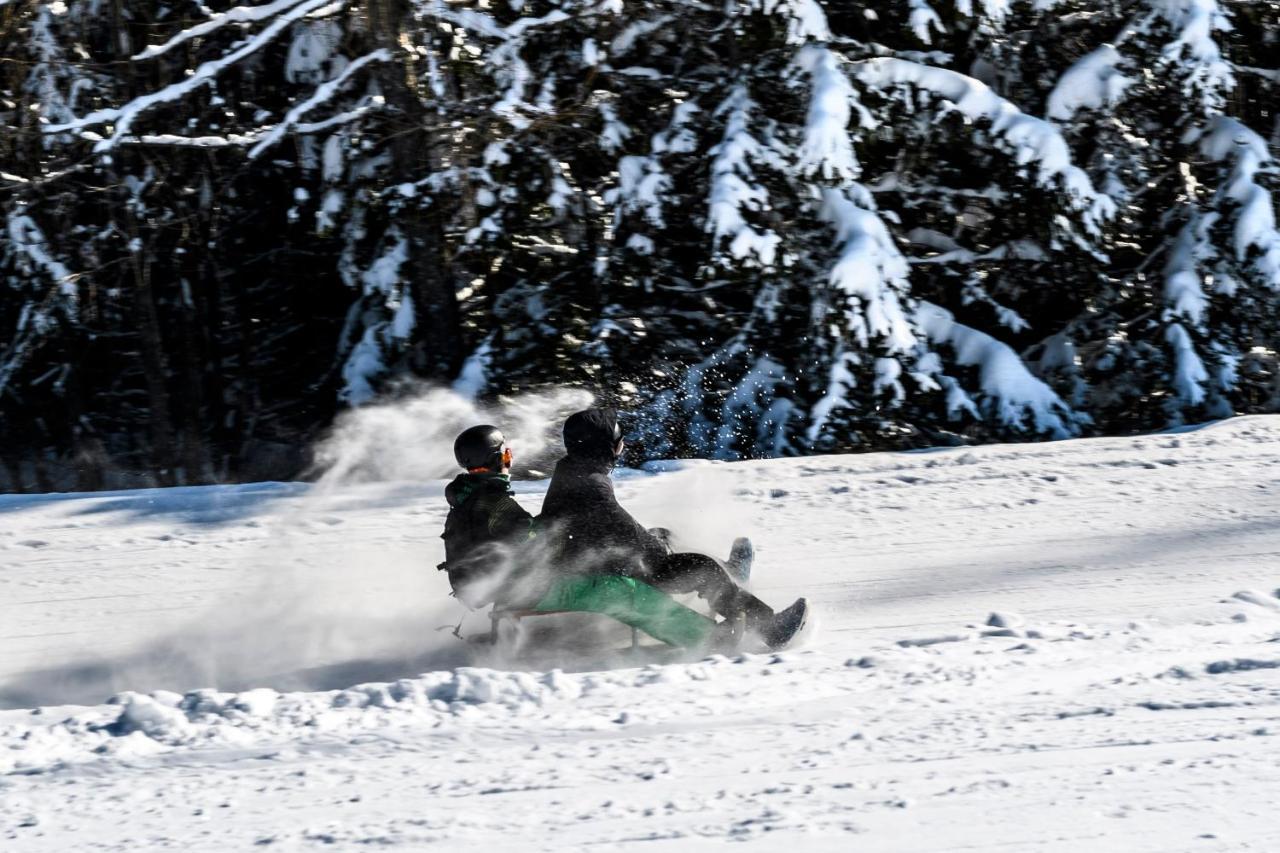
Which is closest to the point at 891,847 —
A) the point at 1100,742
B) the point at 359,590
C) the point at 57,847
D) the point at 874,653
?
the point at 1100,742

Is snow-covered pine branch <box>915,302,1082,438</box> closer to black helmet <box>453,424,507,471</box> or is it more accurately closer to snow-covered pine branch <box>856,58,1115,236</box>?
snow-covered pine branch <box>856,58,1115,236</box>

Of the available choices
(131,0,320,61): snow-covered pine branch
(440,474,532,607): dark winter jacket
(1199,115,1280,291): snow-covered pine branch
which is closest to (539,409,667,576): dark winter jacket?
(440,474,532,607): dark winter jacket

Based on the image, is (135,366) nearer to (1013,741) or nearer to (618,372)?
(618,372)

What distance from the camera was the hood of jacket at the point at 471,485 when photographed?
477 centimetres

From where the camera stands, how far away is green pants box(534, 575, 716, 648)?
15.6 feet

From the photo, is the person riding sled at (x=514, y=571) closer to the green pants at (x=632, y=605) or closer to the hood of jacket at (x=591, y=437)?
the green pants at (x=632, y=605)

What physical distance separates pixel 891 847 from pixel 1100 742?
94 centimetres

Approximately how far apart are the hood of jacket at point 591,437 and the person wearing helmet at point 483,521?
0.85 feet

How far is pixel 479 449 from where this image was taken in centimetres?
477

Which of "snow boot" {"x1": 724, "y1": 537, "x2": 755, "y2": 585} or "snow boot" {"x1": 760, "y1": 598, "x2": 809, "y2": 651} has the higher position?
"snow boot" {"x1": 724, "y1": 537, "x2": 755, "y2": 585}

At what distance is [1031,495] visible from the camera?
7109mm

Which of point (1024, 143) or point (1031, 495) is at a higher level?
point (1024, 143)

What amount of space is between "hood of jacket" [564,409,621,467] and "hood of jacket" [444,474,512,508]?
28cm

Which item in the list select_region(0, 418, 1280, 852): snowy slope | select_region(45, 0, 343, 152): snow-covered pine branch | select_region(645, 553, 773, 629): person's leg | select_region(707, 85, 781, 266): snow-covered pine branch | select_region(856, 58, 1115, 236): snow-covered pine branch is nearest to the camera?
select_region(0, 418, 1280, 852): snowy slope
